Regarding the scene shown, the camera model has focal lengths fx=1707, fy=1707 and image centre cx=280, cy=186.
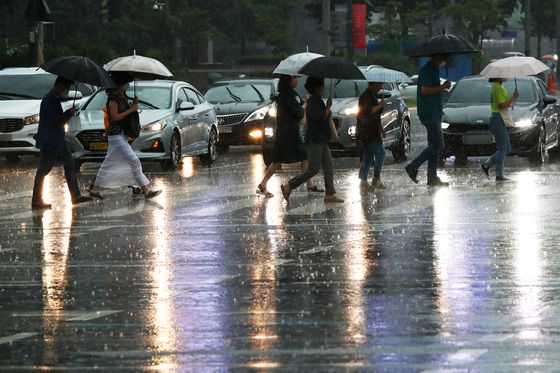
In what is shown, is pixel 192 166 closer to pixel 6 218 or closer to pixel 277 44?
pixel 6 218

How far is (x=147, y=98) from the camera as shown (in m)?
28.3

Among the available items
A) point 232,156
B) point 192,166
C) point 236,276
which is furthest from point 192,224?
point 232,156

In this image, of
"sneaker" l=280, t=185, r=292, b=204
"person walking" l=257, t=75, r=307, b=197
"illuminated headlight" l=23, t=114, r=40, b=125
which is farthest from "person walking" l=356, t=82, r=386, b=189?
"illuminated headlight" l=23, t=114, r=40, b=125

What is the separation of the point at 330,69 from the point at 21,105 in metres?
10.4

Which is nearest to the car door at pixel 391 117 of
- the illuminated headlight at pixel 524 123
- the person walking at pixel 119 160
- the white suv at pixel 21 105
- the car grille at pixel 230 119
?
the illuminated headlight at pixel 524 123

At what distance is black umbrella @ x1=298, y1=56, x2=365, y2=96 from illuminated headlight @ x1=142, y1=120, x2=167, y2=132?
6.17m

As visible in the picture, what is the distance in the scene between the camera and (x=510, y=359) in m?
8.70

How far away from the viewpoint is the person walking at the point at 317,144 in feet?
65.9

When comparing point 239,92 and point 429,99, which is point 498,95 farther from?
point 239,92

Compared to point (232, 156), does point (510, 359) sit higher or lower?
higher

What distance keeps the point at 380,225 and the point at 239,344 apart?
7.72 m

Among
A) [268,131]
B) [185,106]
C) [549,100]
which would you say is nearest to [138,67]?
[185,106]

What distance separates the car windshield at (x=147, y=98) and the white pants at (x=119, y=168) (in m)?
6.47

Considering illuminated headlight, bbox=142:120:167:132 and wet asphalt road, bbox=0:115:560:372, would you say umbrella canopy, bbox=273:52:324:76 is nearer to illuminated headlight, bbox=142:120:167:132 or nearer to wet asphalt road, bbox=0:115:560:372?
wet asphalt road, bbox=0:115:560:372
